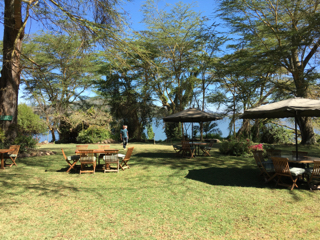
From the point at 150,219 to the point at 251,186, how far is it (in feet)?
9.96

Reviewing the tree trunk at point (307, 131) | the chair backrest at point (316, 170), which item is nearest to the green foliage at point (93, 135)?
the tree trunk at point (307, 131)

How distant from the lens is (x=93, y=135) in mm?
19922

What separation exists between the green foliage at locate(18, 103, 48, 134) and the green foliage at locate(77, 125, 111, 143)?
9.57m

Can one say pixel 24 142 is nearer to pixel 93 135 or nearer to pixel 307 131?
pixel 93 135

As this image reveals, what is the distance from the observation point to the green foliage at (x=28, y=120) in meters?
26.7

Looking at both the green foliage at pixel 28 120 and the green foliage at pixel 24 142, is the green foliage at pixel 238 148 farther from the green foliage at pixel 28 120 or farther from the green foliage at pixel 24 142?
the green foliage at pixel 28 120

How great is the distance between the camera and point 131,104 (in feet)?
76.8

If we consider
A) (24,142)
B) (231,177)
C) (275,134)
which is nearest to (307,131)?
(275,134)

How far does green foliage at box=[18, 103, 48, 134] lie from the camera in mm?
26734

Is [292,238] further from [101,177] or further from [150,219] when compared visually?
[101,177]

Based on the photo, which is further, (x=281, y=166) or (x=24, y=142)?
(x=24, y=142)

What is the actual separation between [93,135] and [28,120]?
39.8 ft

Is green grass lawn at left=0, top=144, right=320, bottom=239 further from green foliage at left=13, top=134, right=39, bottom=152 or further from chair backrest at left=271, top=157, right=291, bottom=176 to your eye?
green foliage at left=13, top=134, right=39, bottom=152

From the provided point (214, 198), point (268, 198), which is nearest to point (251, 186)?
point (268, 198)
